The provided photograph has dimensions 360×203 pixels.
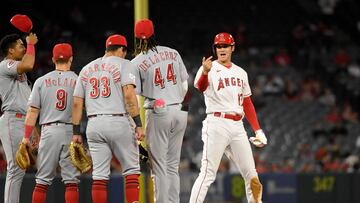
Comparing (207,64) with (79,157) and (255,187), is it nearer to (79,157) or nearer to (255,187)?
(255,187)

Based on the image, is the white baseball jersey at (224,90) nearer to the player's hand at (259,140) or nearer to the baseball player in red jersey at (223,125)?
the baseball player in red jersey at (223,125)

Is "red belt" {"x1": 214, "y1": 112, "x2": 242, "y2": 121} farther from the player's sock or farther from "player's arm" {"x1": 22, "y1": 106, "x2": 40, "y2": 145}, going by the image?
"player's arm" {"x1": 22, "y1": 106, "x2": 40, "y2": 145}

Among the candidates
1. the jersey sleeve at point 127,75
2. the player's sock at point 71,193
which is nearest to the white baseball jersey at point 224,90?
the jersey sleeve at point 127,75

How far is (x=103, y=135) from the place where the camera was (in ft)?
29.7

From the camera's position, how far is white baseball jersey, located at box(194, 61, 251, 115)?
32.0 feet

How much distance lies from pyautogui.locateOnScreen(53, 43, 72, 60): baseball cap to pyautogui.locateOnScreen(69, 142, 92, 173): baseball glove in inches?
37.8

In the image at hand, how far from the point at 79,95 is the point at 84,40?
14.3 metres

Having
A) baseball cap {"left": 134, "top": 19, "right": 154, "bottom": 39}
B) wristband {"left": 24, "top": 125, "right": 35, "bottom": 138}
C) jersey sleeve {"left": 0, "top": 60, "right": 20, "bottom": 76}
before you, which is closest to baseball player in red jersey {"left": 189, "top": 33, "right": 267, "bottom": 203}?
baseball cap {"left": 134, "top": 19, "right": 154, "bottom": 39}

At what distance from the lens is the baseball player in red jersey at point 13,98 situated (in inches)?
384

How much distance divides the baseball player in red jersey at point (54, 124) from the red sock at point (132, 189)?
2.38 feet

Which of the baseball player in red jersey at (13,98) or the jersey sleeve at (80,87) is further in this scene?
the baseball player in red jersey at (13,98)

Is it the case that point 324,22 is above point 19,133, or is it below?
above

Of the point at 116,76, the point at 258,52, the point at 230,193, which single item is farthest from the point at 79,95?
the point at 258,52

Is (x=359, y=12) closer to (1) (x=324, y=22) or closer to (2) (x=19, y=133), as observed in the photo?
(1) (x=324, y=22)
